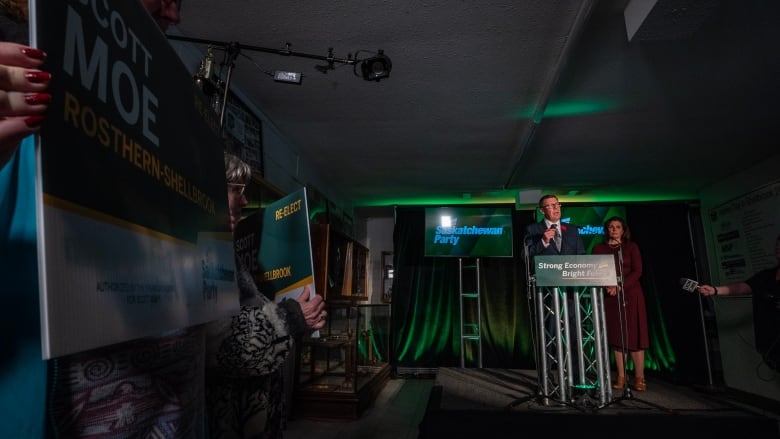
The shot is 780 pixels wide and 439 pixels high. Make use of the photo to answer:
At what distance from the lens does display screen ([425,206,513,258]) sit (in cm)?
624

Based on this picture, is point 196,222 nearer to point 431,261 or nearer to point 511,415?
point 511,415

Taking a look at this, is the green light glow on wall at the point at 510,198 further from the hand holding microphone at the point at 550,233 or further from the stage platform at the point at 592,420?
the stage platform at the point at 592,420

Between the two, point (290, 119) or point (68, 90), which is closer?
point (68, 90)

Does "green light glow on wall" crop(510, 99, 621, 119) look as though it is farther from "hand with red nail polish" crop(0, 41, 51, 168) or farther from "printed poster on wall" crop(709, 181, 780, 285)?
"hand with red nail polish" crop(0, 41, 51, 168)

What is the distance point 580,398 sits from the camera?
8.80 feet

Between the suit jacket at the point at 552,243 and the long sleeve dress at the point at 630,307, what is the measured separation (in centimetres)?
56

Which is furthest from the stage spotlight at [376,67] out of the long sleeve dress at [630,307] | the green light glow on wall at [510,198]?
the green light glow on wall at [510,198]

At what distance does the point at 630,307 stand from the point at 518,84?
2.39 m

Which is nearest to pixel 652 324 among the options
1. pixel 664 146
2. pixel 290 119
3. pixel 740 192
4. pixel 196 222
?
pixel 740 192

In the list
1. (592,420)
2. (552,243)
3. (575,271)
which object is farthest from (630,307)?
(592,420)

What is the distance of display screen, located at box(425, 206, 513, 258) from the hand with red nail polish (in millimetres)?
6057

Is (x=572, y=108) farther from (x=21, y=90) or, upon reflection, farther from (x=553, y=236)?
(x=21, y=90)

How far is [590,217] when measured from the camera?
6.29m

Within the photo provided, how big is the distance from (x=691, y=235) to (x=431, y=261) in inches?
153
